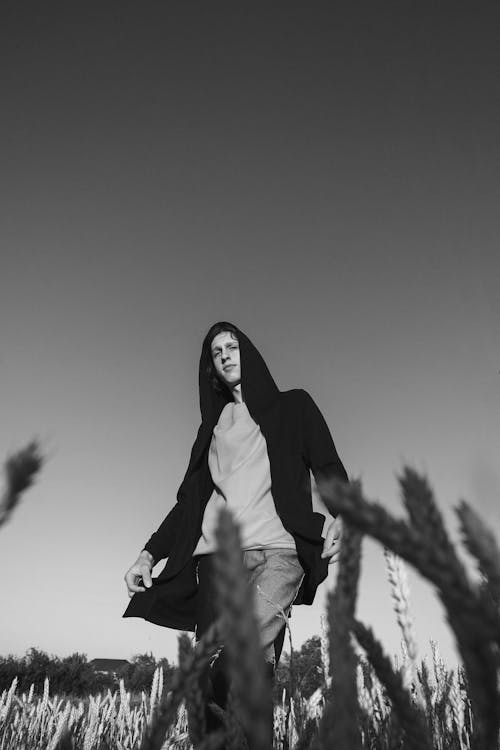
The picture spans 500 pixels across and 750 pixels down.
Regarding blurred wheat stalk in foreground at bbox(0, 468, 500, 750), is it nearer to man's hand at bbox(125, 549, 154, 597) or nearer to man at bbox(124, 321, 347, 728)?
man at bbox(124, 321, 347, 728)

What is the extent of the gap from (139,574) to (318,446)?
1.48 metres

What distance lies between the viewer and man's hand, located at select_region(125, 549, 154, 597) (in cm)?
354

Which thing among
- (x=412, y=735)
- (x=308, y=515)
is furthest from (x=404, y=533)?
(x=308, y=515)

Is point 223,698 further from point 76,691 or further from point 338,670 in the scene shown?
point 76,691

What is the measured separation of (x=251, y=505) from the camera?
3.69 metres

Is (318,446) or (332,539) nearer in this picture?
(332,539)

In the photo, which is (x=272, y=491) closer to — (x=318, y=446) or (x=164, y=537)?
(x=318, y=446)

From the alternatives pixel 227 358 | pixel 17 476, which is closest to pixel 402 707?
pixel 17 476

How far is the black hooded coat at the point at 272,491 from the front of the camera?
140 inches

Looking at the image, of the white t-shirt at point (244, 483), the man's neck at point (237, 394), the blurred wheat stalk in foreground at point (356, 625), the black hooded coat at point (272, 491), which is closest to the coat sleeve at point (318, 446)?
the black hooded coat at point (272, 491)

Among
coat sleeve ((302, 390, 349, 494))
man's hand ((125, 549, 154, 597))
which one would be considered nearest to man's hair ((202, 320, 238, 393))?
coat sleeve ((302, 390, 349, 494))

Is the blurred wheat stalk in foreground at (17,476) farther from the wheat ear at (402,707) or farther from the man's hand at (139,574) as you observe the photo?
the man's hand at (139,574)

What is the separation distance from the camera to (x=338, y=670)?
443 millimetres

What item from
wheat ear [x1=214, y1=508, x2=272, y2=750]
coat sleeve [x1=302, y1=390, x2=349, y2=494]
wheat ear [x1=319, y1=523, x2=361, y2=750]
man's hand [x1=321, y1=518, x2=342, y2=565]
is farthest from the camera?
coat sleeve [x1=302, y1=390, x2=349, y2=494]
